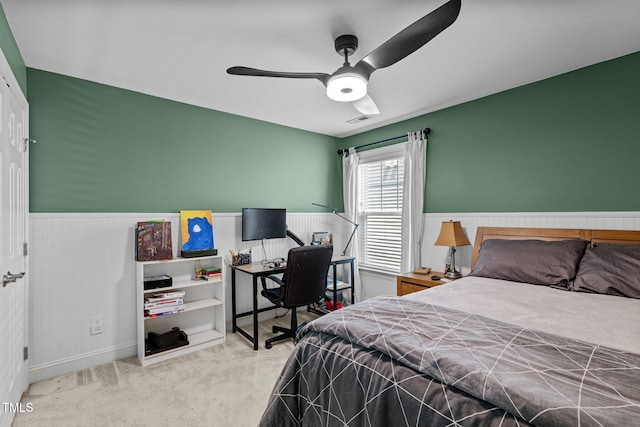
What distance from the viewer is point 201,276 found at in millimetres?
3088

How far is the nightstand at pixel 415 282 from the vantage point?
2.95 metres

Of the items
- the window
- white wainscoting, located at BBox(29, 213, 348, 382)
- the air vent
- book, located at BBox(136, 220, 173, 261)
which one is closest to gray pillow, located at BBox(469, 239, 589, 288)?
the window

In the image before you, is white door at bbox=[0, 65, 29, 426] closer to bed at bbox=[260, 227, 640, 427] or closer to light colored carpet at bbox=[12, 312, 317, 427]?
light colored carpet at bbox=[12, 312, 317, 427]

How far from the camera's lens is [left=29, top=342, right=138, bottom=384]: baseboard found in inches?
93.7

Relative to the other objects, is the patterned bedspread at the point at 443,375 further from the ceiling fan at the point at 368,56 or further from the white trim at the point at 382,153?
the white trim at the point at 382,153

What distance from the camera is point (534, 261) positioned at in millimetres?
2338

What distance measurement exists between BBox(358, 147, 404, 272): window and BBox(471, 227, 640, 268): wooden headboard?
3.55ft

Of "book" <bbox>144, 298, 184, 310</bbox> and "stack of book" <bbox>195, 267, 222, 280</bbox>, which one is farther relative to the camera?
"stack of book" <bbox>195, 267, 222, 280</bbox>

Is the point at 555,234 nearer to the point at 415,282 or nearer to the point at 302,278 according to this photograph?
the point at 415,282

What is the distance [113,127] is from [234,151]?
45.9 inches

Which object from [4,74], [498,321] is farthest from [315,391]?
[4,74]

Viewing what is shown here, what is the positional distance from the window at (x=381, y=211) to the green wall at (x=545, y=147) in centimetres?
50

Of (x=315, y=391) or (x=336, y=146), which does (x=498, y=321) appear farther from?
(x=336, y=146)

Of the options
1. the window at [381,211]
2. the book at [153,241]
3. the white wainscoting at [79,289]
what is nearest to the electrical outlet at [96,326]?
the white wainscoting at [79,289]
